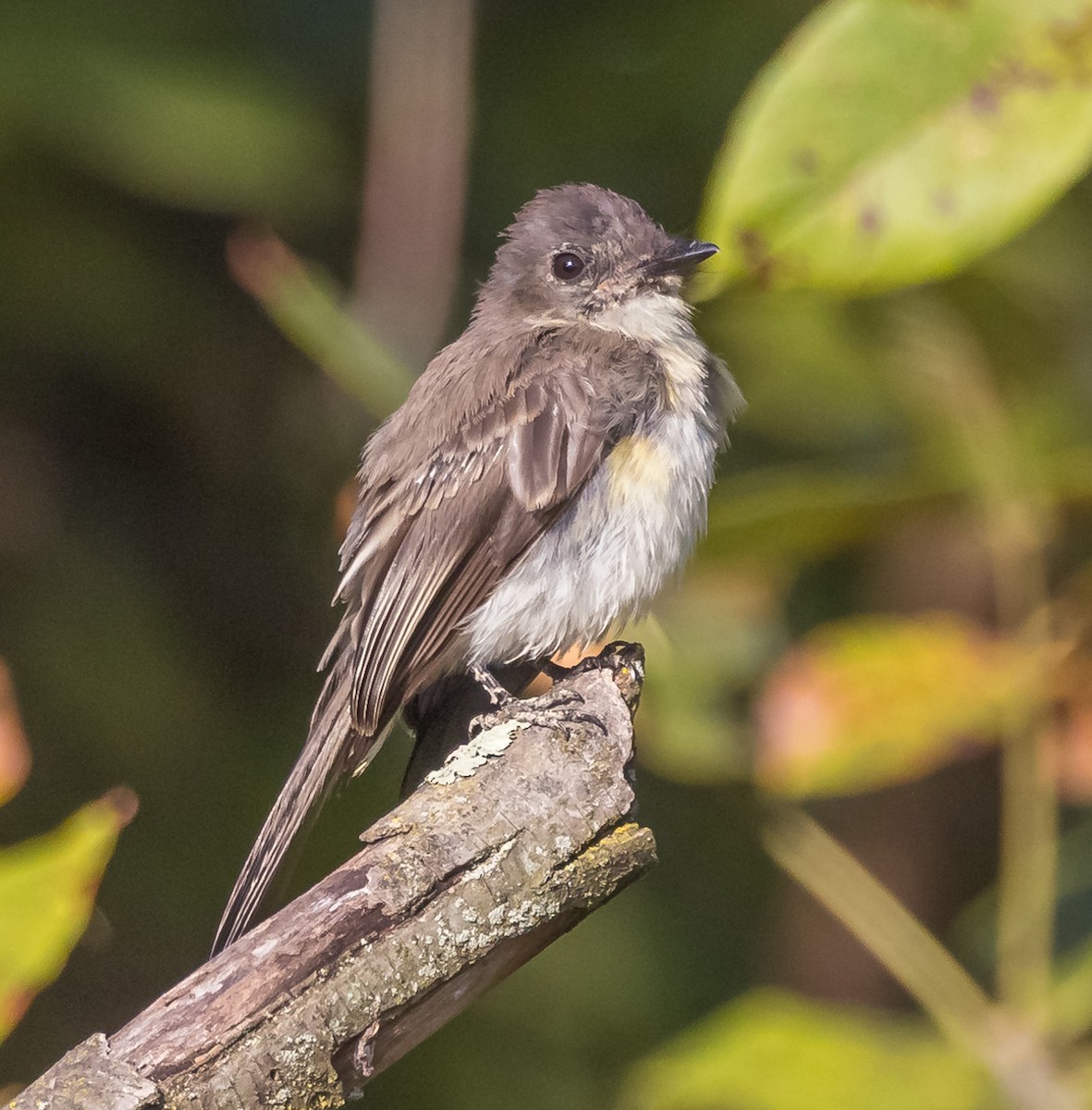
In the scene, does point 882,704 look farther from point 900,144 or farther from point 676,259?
point 676,259

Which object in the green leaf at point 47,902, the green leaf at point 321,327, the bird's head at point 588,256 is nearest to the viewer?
the green leaf at point 47,902

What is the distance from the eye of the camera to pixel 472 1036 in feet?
13.2

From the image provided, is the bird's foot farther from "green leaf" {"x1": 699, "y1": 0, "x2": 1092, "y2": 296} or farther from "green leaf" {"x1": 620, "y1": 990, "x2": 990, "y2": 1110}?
"green leaf" {"x1": 699, "y1": 0, "x2": 1092, "y2": 296}

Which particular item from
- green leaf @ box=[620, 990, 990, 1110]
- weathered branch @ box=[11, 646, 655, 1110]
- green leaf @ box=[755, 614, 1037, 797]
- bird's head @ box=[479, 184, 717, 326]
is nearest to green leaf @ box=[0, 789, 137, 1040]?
weathered branch @ box=[11, 646, 655, 1110]

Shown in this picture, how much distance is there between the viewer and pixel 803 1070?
104 inches

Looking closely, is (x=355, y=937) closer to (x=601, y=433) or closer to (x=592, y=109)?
(x=601, y=433)

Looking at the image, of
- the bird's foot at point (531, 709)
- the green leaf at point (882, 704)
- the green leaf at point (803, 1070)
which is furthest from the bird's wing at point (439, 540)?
the green leaf at point (803, 1070)

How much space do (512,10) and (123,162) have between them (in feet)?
3.68

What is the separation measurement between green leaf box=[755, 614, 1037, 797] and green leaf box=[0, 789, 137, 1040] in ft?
4.70

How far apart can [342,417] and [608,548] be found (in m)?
1.18

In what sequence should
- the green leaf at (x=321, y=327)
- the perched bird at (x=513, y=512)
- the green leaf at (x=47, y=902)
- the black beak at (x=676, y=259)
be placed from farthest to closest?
the black beak at (x=676, y=259) < the perched bird at (x=513, y=512) < the green leaf at (x=321, y=327) < the green leaf at (x=47, y=902)

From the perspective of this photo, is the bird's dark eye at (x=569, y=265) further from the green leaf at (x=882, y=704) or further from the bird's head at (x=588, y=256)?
the green leaf at (x=882, y=704)

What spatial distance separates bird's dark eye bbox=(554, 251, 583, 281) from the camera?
3.66 m

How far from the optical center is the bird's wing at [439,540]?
9.90 feet
